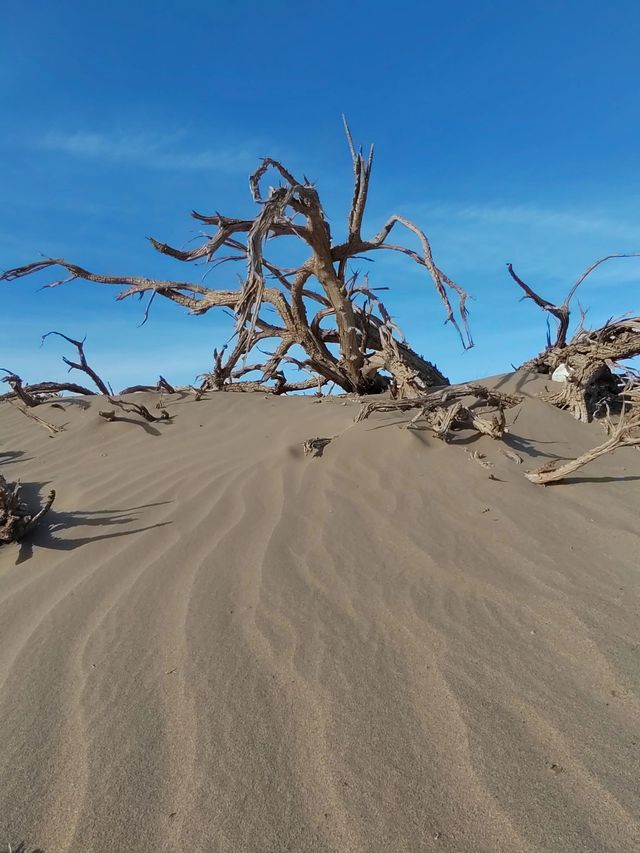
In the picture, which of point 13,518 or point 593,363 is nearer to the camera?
point 13,518

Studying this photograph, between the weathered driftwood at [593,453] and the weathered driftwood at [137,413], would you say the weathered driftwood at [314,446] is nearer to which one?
the weathered driftwood at [593,453]

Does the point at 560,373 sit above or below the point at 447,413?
above

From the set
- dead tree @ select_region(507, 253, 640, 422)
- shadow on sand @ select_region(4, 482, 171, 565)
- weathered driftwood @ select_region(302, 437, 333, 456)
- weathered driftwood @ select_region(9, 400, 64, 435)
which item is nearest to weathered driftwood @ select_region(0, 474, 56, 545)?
shadow on sand @ select_region(4, 482, 171, 565)

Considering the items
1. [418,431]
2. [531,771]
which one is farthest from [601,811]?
[418,431]

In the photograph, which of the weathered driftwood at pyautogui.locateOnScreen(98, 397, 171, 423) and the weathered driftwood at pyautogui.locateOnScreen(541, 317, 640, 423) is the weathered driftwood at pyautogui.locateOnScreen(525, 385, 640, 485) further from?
the weathered driftwood at pyautogui.locateOnScreen(98, 397, 171, 423)

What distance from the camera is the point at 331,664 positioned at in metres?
1.71

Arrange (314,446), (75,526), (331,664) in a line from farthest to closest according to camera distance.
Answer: (314,446) < (75,526) < (331,664)

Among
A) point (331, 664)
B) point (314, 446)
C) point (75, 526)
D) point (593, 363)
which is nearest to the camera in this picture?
point (331, 664)

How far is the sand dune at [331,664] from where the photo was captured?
1.24 metres

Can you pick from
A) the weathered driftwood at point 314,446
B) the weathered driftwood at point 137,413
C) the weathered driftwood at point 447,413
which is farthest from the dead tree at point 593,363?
the weathered driftwood at point 137,413

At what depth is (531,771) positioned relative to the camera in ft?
4.29

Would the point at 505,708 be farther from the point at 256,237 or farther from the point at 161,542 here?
the point at 256,237

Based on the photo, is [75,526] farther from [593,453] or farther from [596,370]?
[596,370]

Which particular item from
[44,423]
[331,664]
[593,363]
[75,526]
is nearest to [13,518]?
[75,526]
